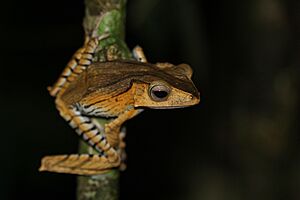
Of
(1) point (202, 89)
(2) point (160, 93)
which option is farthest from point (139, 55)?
(1) point (202, 89)

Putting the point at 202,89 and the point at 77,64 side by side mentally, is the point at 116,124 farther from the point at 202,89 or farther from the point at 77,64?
the point at 202,89

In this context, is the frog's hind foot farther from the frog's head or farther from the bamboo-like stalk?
the frog's head

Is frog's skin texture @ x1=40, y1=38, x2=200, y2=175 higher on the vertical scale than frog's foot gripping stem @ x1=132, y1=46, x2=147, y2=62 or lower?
lower

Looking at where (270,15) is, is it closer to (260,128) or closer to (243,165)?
(260,128)

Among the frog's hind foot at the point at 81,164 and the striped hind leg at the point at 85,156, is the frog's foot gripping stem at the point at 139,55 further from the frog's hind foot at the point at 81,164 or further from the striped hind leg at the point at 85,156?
the frog's hind foot at the point at 81,164

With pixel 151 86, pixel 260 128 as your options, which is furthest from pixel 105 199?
pixel 260 128

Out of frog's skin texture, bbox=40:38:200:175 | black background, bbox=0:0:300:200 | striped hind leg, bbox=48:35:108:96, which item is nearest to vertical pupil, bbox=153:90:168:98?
frog's skin texture, bbox=40:38:200:175
